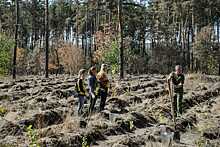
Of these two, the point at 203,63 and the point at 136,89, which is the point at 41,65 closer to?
the point at 203,63

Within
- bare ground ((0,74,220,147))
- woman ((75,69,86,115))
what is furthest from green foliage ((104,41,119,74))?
woman ((75,69,86,115))

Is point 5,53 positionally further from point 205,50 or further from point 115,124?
point 205,50

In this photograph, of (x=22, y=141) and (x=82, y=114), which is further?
(x=82, y=114)

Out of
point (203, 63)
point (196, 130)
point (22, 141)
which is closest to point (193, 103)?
point (196, 130)

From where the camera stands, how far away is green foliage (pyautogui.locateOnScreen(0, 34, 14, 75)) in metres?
33.4

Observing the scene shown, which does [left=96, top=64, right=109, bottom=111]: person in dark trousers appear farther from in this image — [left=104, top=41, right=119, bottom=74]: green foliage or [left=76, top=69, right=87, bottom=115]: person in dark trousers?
[left=104, top=41, right=119, bottom=74]: green foliage

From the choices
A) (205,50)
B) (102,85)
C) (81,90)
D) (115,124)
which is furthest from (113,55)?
(205,50)

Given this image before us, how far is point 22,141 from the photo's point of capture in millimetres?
9492

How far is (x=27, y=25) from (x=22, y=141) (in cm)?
6694

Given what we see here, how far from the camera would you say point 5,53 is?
1344 inches

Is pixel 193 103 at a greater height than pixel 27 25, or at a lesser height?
lesser

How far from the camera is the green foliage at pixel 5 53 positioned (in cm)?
3338

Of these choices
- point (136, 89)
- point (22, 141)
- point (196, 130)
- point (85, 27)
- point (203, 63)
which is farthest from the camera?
point (85, 27)

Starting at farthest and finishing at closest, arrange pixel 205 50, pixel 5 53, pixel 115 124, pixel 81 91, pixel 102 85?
pixel 205 50
pixel 5 53
pixel 102 85
pixel 81 91
pixel 115 124
